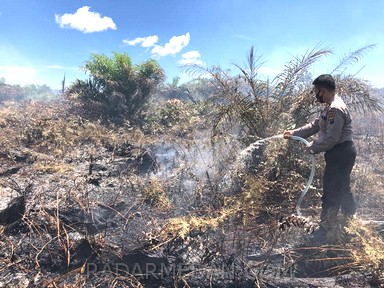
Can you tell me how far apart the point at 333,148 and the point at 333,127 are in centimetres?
33

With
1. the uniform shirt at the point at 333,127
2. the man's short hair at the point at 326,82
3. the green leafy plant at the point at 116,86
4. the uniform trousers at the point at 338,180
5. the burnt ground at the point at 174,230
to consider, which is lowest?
the burnt ground at the point at 174,230

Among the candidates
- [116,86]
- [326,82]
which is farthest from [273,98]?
[116,86]

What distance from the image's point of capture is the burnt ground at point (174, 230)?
306cm

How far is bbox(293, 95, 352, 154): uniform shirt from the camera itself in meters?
3.30

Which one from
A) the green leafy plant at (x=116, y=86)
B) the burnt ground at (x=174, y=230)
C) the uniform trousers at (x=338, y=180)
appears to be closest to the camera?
the burnt ground at (x=174, y=230)

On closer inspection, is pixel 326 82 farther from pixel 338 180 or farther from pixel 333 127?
pixel 338 180

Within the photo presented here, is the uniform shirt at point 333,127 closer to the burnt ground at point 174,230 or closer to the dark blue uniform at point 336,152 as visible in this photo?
the dark blue uniform at point 336,152

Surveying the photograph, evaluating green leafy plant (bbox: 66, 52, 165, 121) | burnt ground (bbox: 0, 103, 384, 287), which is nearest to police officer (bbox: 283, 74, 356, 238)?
burnt ground (bbox: 0, 103, 384, 287)

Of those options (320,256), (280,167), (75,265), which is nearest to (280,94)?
(280,167)

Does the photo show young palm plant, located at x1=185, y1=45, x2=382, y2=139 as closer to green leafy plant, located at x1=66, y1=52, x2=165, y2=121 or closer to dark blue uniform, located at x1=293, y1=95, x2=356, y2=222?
dark blue uniform, located at x1=293, y1=95, x2=356, y2=222

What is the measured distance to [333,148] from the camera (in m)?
3.54

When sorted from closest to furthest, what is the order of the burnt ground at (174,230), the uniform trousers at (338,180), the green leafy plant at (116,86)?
the burnt ground at (174,230), the uniform trousers at (338,180), the green leafy plant at (116,86)

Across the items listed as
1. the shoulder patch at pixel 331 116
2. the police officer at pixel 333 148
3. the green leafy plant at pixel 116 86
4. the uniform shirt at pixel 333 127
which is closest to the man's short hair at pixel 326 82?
the police officer at pixel 333 148

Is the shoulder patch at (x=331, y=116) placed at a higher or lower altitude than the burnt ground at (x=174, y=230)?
higher
